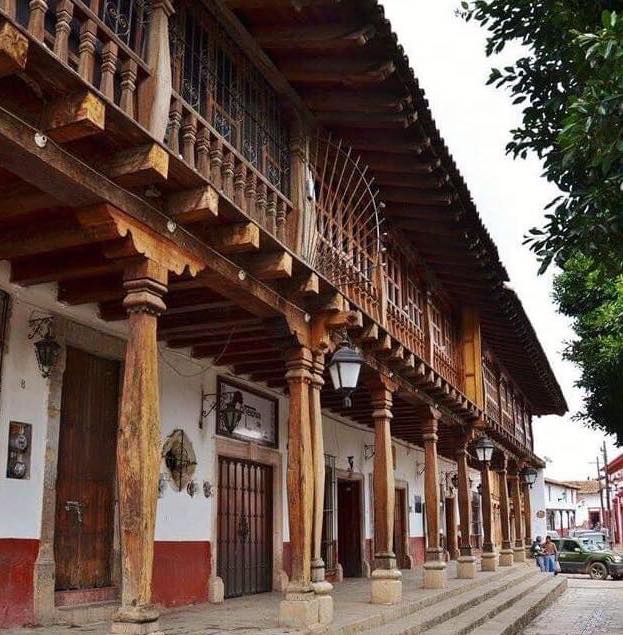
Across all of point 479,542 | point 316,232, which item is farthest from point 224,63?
point 479,542

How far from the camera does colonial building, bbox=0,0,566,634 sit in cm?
527

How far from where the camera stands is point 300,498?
7.95 meters

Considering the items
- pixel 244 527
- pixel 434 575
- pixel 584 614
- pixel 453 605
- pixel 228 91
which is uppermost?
pixel 228 91

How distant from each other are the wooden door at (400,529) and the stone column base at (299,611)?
1181 centimetres

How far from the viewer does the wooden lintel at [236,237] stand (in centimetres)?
655

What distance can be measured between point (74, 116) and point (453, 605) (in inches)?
372

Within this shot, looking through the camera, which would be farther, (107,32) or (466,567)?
(466,567)

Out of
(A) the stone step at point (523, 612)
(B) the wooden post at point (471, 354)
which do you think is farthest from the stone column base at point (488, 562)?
(B) the wooden post at point (471, 354)

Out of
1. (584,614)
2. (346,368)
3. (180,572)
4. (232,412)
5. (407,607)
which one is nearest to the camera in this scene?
(346,368)

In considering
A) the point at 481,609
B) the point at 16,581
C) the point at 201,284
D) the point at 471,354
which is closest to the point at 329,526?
the point at 481,609

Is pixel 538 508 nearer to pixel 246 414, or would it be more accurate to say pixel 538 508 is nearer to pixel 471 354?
pixel 471 354

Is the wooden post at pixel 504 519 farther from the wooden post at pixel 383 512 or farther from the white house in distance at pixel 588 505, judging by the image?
the white house in distance at pixel 588 505

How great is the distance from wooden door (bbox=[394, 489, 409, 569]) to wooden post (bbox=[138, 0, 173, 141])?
15.2 metres

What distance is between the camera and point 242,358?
1038 centimetres
